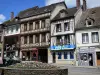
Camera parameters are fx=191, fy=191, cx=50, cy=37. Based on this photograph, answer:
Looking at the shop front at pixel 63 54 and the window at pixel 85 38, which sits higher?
the window at pixel 85 38

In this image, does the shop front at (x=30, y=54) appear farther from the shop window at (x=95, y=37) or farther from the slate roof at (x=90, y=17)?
the shop window at (x=95, y=37)

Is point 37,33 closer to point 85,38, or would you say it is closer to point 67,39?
point 67,39

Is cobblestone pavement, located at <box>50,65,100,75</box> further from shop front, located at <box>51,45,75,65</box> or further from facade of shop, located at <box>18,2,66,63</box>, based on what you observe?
facade of shop, located at <box>18,2,66,63</box>

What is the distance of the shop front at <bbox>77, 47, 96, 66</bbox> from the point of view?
29.6 m

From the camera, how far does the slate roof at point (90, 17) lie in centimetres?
3055

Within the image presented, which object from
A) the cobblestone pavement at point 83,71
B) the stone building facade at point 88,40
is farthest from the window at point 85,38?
the cobblestone pavement at point 83,71

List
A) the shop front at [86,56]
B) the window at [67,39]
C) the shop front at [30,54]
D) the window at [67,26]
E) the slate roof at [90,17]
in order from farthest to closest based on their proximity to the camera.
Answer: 1. the shop front at [30,54]
2. the window at [67,26]
3. the window at [67,39]
4. the slate roof at [90,17]
5. the shop front at [86,56]

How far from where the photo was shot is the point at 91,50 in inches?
1171

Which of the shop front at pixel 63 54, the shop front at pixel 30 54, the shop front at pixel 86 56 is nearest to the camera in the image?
the shop front at pixel 86 56

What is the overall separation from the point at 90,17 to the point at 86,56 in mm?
6468

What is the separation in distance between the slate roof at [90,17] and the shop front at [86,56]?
12.2ft

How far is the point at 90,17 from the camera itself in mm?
31516

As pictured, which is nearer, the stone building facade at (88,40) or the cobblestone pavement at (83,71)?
the cobblestone pavement at (83,71)

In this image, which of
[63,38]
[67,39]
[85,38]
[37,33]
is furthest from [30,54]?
[85,38]
